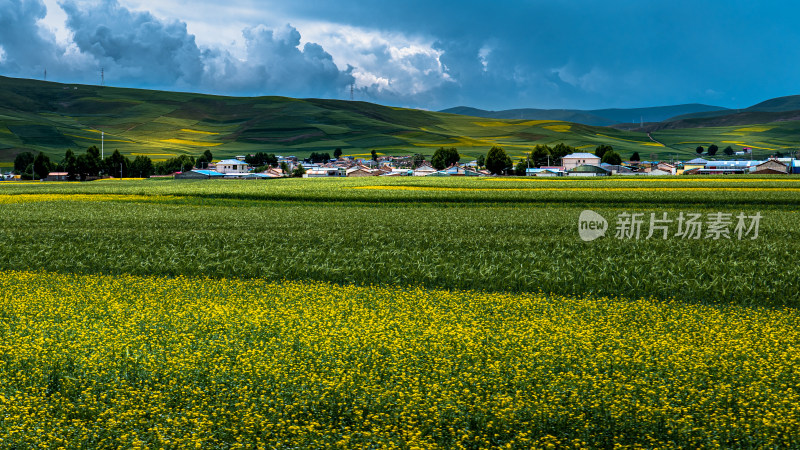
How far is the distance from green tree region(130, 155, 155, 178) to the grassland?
148511mm

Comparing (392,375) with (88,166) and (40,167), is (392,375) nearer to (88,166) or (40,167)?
(88,166)

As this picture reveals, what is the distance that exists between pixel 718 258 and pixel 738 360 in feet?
39.1

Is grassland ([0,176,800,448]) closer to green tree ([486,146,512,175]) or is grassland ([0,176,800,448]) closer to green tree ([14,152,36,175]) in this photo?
green tree ([486,146,512,175])

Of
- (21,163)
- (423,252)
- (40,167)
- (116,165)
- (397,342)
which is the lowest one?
(397,342)

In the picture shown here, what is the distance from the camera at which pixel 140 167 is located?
6668 inches

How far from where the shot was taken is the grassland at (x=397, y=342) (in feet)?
29.7

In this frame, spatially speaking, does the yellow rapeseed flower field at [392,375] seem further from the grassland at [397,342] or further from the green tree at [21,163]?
the green tree at [21,163]

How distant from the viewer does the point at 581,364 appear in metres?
11.5

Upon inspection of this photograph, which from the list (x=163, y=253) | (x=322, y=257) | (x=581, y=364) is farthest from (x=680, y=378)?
(x=163, y=253)

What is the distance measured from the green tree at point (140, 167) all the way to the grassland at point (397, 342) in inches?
5847

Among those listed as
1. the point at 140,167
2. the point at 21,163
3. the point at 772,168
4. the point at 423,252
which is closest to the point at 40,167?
the point at 140,167

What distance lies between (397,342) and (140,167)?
564 ft

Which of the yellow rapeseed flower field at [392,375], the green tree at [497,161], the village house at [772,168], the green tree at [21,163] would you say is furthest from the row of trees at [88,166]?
the village house at [772,168]

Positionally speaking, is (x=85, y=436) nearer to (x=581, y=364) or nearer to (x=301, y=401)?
(x=301, y=401)
